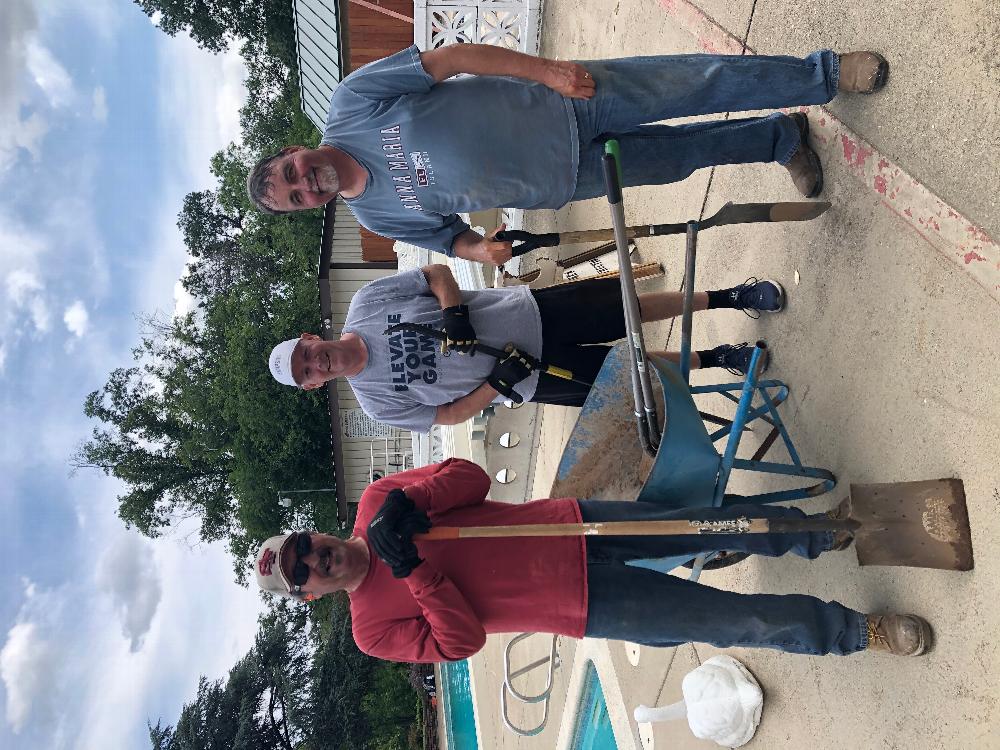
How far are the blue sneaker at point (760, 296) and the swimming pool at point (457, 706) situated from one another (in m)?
9.91

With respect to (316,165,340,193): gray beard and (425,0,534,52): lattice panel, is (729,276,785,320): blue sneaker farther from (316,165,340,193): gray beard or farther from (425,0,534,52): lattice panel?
(425,0,534,52): lattice panel

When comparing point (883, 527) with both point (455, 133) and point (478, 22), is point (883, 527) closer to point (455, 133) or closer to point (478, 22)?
point (455, 133)

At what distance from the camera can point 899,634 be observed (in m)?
2.66

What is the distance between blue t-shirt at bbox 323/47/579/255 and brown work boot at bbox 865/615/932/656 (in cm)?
219

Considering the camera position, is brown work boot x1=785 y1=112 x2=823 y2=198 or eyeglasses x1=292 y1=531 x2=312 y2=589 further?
brown work boot x1=785 y1=112 x2=823 y2=198

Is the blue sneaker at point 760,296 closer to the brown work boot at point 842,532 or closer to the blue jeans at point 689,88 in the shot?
the blue jeans at point 689,88

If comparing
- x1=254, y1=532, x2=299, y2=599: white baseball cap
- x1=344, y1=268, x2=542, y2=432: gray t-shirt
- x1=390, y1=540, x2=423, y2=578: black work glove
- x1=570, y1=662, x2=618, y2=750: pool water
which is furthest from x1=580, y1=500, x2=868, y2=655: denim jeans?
x1=570, y1=662, x2=618, y2=750: pool water

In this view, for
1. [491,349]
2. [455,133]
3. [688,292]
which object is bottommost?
[688,292]

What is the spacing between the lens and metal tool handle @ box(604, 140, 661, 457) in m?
2.51

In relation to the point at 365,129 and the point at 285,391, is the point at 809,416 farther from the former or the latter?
the point at 285,391

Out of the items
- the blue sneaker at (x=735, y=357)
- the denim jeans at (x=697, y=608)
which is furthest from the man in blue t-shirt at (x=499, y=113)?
the denim jeans at (x=697, y=608)

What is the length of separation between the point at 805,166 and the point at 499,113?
155cm

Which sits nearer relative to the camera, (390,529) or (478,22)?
(390,529)

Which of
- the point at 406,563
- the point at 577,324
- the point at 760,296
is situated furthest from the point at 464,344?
the point at 760,296
